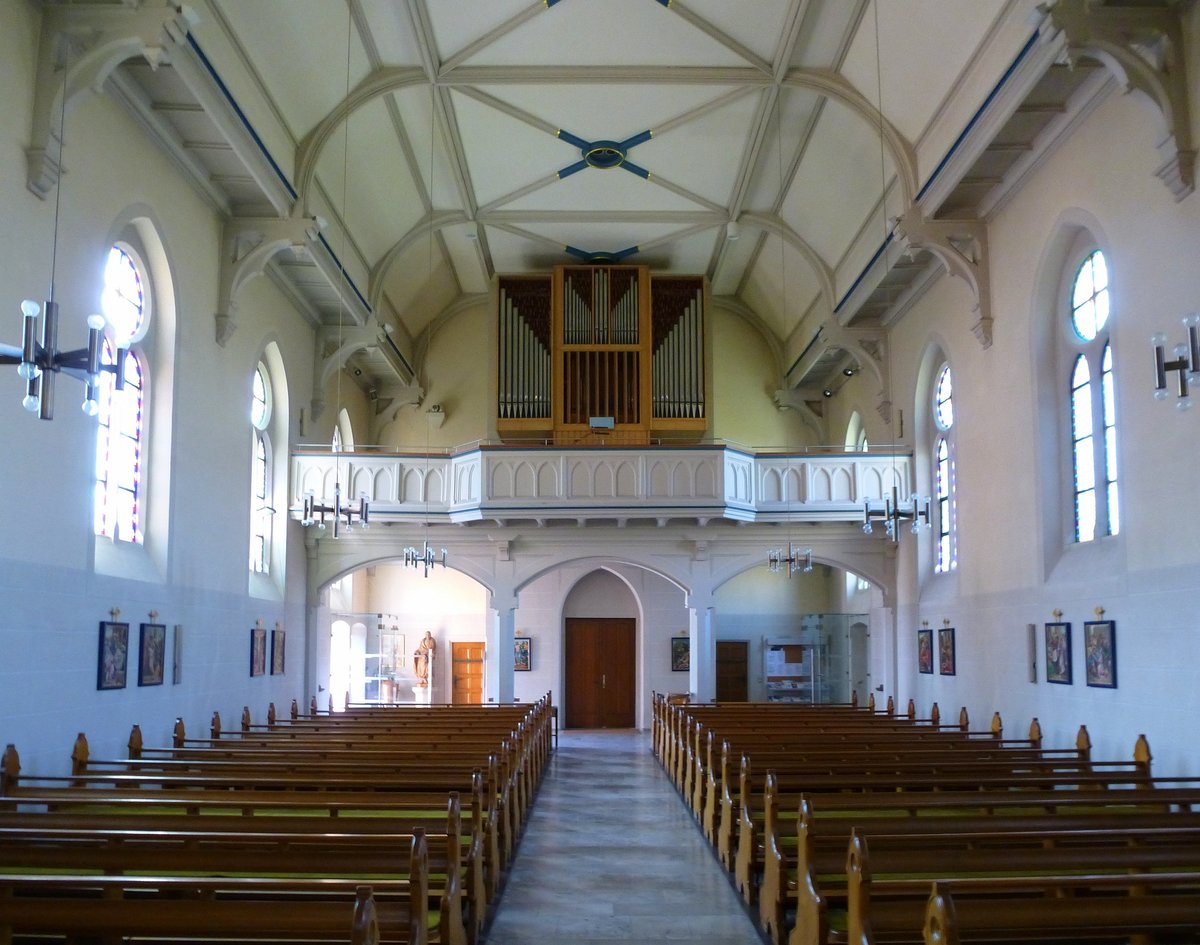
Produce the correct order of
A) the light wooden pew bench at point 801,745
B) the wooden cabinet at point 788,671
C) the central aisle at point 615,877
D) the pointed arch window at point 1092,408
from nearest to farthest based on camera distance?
the central aisle at point 615,877 → the light wooden pew bench at point 801,745 → the pointed arch window at point 1092,408 → the wooden cabinet at point 788,671

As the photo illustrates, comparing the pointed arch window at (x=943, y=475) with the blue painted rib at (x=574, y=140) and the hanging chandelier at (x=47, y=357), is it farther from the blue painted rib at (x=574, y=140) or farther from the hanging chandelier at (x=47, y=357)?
the hanging chandelier at (x=47, y=357)

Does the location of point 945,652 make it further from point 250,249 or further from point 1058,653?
point 250,249

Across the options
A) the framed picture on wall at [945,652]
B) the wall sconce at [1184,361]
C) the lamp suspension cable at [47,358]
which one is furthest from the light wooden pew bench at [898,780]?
the framed picture on wall at [945,652]

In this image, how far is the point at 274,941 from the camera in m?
4.89

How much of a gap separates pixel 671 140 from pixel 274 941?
14.8m

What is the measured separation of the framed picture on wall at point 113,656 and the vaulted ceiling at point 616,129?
15.6 ft

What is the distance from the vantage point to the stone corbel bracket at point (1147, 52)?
9656 mm

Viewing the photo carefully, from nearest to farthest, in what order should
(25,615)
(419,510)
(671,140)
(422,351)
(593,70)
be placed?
(25,615) < (593,70) < (671,140) < (419,510) < (422,351)

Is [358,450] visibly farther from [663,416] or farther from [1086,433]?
[1086,433]

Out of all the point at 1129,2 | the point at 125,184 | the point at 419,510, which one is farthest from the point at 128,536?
the point at 1129,2

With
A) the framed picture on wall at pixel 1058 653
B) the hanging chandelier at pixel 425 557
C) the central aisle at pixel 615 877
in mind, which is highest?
the hanging chandelier at pixel 425 557

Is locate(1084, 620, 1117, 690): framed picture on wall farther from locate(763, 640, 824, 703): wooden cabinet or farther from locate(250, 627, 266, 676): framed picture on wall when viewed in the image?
locate(763, 640, 824, 703): wooden cabinet

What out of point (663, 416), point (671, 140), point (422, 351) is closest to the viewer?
point (671, 140)

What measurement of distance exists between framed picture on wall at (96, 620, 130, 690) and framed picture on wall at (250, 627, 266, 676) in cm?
415
